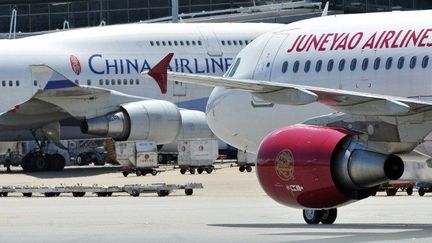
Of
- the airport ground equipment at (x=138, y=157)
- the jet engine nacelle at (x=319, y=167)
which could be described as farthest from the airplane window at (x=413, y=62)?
the airport ground equipment at (x=138, y=157)

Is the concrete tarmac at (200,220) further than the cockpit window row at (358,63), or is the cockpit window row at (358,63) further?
the cockpit window row at (358,63)

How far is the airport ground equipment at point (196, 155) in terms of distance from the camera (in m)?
45.7

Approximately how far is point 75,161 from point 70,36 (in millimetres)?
12681

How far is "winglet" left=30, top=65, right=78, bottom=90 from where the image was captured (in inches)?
1837

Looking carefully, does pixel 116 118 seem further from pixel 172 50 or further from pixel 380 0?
pixel 380 0

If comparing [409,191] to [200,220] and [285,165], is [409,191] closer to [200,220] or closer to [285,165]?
[200,220]

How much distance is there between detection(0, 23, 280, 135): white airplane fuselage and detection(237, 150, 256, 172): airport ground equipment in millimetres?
4447

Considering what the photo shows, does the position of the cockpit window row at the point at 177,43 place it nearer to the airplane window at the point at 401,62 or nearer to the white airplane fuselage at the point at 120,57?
the white airplane fuselage at the point at 120,57

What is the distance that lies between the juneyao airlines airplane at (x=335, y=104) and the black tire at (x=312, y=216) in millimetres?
15

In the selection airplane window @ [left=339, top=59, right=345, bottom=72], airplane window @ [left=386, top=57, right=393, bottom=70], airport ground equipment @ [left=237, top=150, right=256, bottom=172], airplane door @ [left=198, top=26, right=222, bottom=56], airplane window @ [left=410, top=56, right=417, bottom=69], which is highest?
airplane window @ [left=410, top=56, right=417, bottom=69]

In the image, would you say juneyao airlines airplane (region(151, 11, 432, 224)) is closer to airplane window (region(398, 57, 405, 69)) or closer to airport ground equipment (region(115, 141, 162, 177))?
airplane window (region(398, 57, 405, 69))

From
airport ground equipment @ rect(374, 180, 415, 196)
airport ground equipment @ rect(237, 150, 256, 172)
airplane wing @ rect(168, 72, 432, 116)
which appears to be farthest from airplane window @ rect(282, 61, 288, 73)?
airport ground equipment @ rect(237, 150, 256, 172)

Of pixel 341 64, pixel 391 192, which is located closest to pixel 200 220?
pixel 341 64

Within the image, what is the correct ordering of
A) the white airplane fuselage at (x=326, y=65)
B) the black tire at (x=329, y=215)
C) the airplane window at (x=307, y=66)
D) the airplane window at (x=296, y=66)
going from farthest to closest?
1. the airplane window at (x=296, y=66)
2. the airplane window at (x=307, y=66)
3. the black tire at (x=329, y=215)
4. the white airplane fuselage at (x=326, y=65)
